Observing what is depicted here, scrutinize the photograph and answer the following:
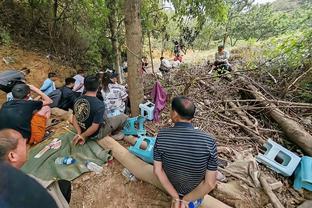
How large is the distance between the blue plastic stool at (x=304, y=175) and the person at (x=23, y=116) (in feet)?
10.5

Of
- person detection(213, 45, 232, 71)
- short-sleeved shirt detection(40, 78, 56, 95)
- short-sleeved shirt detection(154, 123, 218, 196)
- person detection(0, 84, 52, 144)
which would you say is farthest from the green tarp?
person detection(213, 45, 232, 71)

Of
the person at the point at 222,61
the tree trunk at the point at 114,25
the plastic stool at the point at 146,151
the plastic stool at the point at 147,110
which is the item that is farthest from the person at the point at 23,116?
the person at the point at 222,61

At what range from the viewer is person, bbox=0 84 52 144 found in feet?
9.32

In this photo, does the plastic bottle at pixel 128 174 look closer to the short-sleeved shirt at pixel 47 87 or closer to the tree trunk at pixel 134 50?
the tree trunk at pixel 134 50

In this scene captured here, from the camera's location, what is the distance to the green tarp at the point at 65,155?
315 centimetres

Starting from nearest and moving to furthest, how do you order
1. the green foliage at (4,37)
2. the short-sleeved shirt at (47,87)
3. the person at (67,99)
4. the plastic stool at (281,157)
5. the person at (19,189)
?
1. the person at (19,189)
2. the plastic stool at (281,157)
3. the person at (67,99)
4. the short-sleeved shirt at (47,87)
5. the green foliage at (4,37)

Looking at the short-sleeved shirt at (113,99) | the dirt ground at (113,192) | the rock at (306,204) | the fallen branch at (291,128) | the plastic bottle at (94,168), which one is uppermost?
the short-sleeved shirt at (113,99)

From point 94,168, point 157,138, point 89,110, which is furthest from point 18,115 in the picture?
point 157,138

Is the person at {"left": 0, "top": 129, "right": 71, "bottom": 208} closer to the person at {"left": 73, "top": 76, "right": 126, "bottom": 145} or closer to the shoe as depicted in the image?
the person at {"left": 73, "top": 76, "right": 126, "bottom": 145}

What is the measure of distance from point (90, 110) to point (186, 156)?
169cm

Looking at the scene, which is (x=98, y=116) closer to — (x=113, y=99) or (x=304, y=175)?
(x=113, y=99)

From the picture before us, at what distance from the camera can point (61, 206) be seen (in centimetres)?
209

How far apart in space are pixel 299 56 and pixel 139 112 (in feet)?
12.5

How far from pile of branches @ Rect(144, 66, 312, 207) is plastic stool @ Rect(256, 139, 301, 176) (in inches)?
3.6
